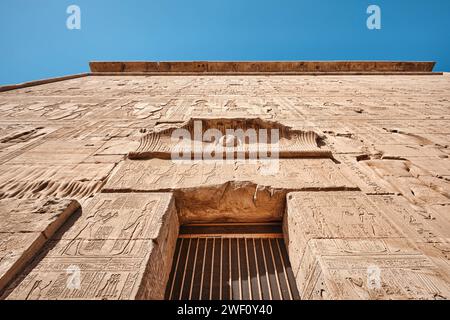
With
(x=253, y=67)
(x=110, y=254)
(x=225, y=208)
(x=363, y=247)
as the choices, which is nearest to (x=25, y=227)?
(x=110, y=254)

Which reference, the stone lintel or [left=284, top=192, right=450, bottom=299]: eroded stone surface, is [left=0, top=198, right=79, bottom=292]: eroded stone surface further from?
the stone lintel

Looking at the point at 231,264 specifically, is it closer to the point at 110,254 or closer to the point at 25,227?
the point at 110,254

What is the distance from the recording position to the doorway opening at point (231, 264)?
1668 millimetres

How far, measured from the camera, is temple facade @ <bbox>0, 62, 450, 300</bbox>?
1.39 metres

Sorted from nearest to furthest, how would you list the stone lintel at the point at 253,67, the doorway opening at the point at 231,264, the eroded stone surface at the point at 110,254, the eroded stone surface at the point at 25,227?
the eroded stone surface at the point at 110,254
the eroded stone surface at the point at 25,227
the doorway opening at the point at 231,264
the stone lintel at the point at 253,67

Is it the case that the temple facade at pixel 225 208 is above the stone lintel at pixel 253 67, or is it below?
below

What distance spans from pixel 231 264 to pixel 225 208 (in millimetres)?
499

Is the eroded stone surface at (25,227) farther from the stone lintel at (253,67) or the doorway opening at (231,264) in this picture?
the stone lintel at (253,67)

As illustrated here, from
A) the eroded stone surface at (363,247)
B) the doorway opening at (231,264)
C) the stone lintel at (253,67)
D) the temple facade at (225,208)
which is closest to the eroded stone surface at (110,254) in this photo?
the temple facade at (225,208)

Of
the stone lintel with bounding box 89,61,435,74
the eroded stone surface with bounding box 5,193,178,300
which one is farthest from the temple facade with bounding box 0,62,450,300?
the stone lintel with bounding box 89,61,435,74

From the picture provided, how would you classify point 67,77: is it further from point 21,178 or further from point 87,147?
point 21,178

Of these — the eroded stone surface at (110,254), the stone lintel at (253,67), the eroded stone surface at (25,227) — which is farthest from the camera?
the stone lintel at (253,67)

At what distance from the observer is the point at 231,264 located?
6.12ft
